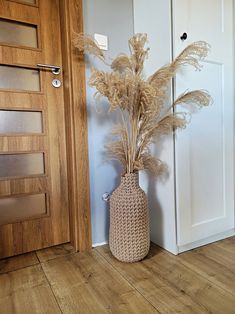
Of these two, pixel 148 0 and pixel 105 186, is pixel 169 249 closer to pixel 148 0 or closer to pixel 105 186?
pixel 105 186

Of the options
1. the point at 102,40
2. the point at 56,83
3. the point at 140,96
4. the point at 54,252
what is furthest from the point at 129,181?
the point at 102,40

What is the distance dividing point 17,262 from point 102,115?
108 cm

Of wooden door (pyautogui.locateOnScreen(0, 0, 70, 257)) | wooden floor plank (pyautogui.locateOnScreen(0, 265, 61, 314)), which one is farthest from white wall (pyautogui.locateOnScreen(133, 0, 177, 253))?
wooden floor plank (pyautogui.locateOnScreen(0, 265, 61, 314))

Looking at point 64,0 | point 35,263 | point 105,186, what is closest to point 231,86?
point 105,186

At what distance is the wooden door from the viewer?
1395mm

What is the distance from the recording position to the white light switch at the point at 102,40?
1487mm

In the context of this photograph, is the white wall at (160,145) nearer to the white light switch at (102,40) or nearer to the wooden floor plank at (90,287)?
the white light switch at (102,40)

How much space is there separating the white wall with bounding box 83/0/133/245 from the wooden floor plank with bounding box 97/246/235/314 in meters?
0.28

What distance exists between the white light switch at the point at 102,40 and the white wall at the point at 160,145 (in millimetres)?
259

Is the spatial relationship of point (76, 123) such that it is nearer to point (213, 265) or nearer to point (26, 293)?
point (26, 293)

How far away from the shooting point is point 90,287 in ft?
3.67

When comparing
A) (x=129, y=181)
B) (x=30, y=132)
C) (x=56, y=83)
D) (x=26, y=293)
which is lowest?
(x=26, y=293)

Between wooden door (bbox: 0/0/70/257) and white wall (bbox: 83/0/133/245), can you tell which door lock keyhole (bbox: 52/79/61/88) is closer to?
wooden door (bbox: 0/0/70/257)

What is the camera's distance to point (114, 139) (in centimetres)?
159
